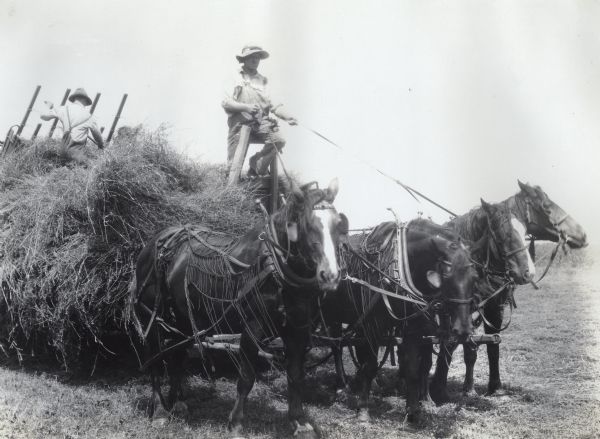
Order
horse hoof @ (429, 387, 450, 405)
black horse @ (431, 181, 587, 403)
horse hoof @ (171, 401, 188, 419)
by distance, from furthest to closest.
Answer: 1. horse hoof @ (429, 387, 450, 405)
2. black horse @ (431, 181, 587, 403)
3. horse hoof @ (171, 401, 188, 419)

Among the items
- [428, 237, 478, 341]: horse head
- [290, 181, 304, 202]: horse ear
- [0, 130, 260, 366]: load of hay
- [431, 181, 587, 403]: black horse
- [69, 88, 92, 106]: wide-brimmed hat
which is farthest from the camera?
[69, 88, 92, 106]: wide-brimmed hat

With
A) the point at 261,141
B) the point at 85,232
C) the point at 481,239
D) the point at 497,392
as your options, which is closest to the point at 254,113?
the point at 261,141

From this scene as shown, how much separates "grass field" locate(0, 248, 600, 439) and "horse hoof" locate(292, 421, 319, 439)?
0.97 feet

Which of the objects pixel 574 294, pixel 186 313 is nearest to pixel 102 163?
pixel 186 313

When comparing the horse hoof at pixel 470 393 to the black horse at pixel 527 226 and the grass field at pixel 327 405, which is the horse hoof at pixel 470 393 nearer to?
the grass field at pixel 327 405

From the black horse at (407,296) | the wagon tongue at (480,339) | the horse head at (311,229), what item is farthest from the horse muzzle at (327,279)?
the wagon tongue at (480,339)

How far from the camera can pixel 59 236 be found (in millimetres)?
6242

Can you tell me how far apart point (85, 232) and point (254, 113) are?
8.97 ft

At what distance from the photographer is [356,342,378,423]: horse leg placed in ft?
19.4

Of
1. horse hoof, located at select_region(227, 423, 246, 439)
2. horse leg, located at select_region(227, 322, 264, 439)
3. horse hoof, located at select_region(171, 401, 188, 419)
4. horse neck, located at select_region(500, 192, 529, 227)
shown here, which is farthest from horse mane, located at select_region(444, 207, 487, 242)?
horse hoof, located at select_region(171, 401, 188, 419)

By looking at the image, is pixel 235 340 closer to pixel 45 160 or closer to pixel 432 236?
pixel 432 236

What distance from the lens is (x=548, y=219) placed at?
21.7 feet

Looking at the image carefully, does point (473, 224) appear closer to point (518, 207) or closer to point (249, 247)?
point (518, 207)

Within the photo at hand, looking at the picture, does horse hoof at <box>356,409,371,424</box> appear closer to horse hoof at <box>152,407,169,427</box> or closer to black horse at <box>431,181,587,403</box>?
black horse at <box>431,181,587,403</box>
